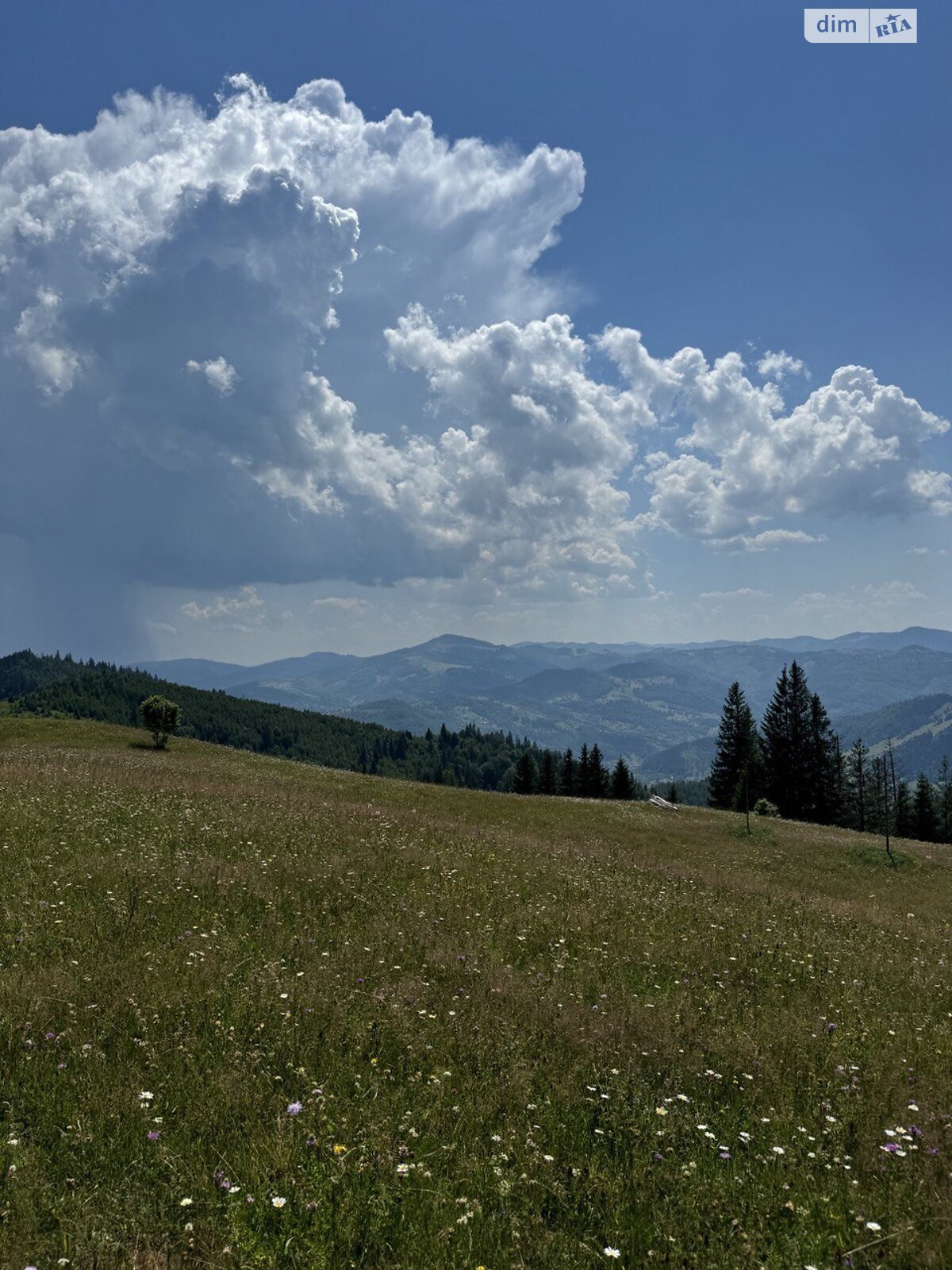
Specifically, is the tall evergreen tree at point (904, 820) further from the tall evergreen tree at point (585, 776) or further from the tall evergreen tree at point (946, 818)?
the tall evergreen tree at point (585, 776)

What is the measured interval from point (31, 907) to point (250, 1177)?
698cm

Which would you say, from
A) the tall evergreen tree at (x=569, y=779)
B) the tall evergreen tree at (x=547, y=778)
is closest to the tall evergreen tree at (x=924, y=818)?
the tall evergreen tree at (x=569, y=779)

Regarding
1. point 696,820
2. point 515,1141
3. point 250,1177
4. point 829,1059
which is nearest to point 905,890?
point 696,820

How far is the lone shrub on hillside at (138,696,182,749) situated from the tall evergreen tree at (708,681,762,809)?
6780cm

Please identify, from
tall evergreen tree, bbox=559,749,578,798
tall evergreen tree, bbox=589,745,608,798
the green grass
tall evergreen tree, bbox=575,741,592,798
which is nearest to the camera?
the green grass

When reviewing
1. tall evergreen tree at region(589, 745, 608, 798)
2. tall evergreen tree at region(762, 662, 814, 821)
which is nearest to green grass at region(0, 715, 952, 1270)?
tall evergreen tree at region(762, 662, 814, 821)

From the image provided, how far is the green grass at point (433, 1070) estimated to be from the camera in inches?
183

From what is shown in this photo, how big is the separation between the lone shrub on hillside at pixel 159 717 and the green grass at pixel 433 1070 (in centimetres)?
3723

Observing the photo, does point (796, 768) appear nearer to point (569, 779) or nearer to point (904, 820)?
point (904, 820)

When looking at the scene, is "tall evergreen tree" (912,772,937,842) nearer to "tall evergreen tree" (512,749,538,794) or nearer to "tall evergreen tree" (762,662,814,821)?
"tall evergreen tree" (762,662,814,821)

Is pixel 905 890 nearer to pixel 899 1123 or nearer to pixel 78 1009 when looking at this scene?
pixel 899 1123

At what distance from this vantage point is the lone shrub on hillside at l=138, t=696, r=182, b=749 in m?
49.7

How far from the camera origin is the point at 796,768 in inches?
3314

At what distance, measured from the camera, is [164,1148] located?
16.9ft
